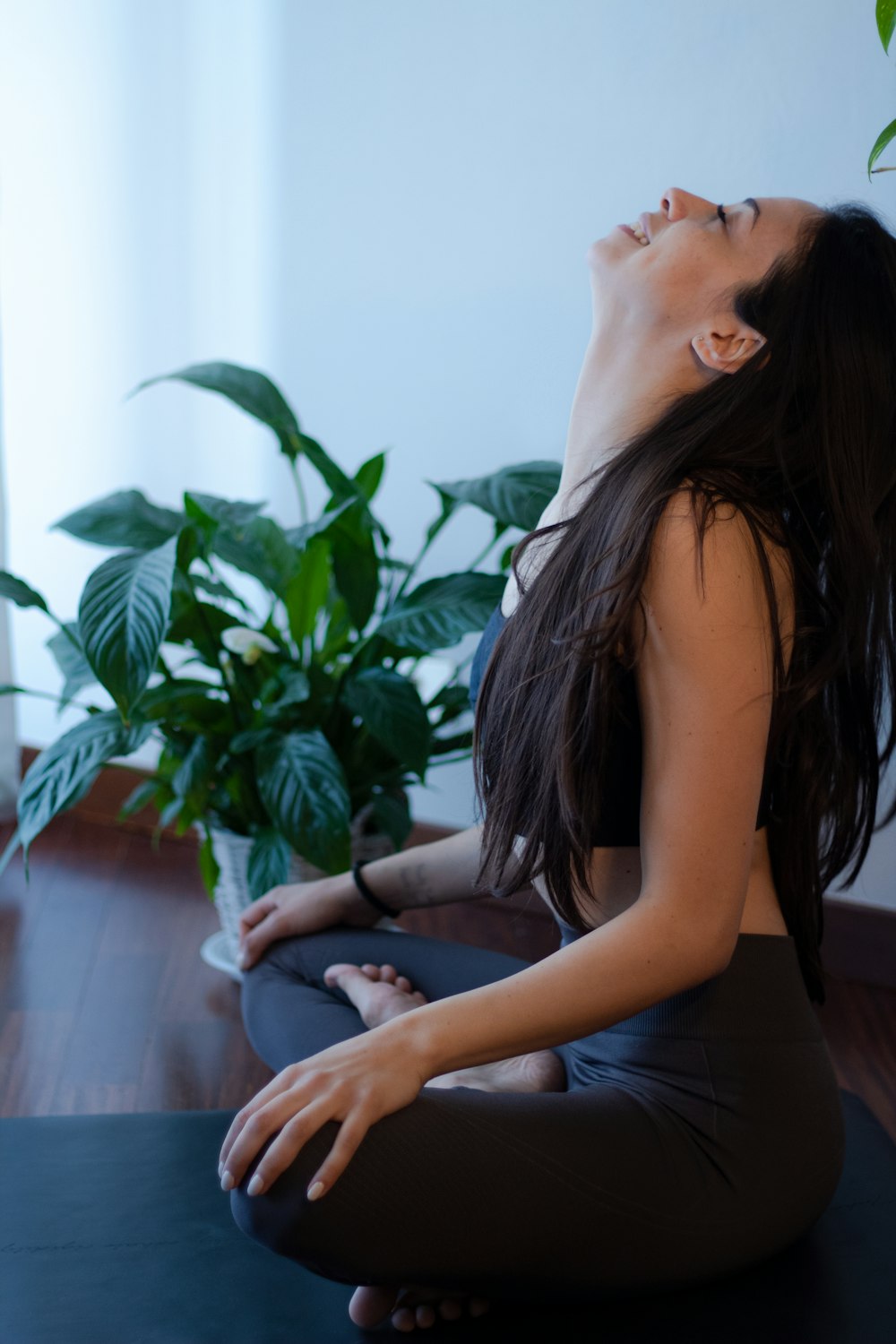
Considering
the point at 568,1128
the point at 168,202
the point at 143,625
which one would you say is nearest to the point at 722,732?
the point at 568,1128

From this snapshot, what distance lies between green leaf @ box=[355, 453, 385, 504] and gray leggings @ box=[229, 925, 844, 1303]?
1061 millimetres

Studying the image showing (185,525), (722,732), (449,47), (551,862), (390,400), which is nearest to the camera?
(722,732)

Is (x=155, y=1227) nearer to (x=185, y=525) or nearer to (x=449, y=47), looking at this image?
(x=185, y=525)

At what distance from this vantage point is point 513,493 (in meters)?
1.73

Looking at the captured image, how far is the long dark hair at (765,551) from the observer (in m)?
1.00

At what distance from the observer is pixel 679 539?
966 millimetres

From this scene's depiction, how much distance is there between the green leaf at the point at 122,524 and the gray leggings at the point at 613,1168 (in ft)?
3.32

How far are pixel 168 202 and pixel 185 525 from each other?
0.97 m

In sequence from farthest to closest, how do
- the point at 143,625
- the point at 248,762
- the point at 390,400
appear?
the point at 390,400 → the point at 248,762 → the point at 143,625

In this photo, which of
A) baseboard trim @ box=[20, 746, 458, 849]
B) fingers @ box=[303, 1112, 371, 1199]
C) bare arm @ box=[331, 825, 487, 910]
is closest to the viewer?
fingers @ box=[303, 1112, 371, 1199]

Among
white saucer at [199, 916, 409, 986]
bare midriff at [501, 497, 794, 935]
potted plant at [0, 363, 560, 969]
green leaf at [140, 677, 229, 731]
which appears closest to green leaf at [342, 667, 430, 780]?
potted plant at [0, 363, 560, 969]

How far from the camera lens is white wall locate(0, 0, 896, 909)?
1929mm

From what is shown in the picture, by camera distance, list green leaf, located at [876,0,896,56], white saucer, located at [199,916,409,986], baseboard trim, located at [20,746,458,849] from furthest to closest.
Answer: baseboard trim, located at [20,746,458,849] < white saucer, located at [199,916,409,986] < green leaf, located at [876,0,896,56]

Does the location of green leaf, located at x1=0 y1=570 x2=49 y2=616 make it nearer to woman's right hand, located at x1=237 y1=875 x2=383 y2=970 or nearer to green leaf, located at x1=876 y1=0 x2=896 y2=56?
woman's right hand, located at x1=237 y1=875 x2=383 y2=970
